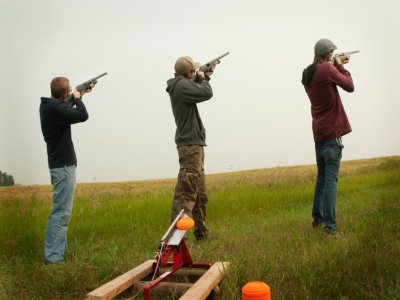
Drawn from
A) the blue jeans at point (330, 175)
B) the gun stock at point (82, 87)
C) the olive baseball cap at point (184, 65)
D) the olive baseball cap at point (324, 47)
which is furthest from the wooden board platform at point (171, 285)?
the olive baseball cap at point (324, 47)

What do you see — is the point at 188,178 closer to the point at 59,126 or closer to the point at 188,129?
the point at 188,129

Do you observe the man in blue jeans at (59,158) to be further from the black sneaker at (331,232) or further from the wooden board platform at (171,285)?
the black sneaker at (331,232)

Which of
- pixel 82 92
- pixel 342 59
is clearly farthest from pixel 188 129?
pixel 342 59

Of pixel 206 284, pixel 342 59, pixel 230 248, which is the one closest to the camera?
pixel 206 284

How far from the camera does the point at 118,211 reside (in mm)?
7867

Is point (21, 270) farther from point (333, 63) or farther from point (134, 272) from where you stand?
point (333, 63)

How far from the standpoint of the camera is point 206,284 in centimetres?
326

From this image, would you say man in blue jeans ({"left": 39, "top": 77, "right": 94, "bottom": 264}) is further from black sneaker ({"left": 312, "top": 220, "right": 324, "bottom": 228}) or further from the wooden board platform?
black sneaker ({"left": 312, "top": 220, "right": 324, "bottom": 228})

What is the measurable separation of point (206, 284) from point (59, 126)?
2832 mm

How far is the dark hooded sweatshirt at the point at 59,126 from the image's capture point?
201 inches

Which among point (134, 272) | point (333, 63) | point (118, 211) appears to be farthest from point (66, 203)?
point (333, 63)

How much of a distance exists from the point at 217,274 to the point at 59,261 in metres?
2.11

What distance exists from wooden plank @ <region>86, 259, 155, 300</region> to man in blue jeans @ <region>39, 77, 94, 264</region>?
145cm

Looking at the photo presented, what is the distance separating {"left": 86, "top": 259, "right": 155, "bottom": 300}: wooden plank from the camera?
313cm
